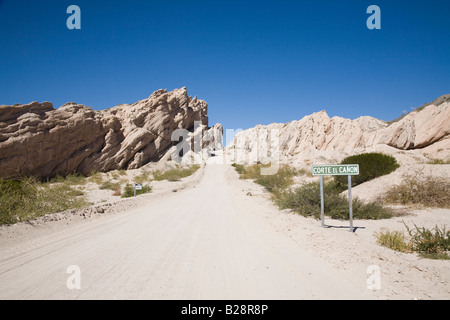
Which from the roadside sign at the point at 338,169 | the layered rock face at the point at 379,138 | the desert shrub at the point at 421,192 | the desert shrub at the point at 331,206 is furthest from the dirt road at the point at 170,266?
the layered rock face at the point at 379,138

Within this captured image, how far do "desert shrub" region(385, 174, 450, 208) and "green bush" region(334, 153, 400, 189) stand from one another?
7.20 feet

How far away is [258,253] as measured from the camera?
4672 millimetres

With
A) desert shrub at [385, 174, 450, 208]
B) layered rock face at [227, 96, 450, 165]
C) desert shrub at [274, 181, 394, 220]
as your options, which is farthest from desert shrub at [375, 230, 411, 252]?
layered rock face at [227, 96, 450, 165]

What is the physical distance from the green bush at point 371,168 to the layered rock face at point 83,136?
Result: 85.0 ft

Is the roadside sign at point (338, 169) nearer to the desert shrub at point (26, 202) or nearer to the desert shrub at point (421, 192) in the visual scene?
the desert shrub at point (421, 192)

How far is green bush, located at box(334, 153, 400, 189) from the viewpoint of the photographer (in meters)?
12.6

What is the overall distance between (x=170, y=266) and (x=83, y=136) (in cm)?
3362

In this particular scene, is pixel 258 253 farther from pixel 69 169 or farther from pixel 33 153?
pixel 69 169

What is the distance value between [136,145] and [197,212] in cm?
3105

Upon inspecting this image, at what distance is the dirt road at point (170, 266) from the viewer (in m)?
3.13

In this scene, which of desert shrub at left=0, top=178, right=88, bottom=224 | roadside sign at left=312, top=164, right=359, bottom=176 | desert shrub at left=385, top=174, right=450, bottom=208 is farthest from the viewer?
desert shrub at left=385, top=174, right=450, bottom=208

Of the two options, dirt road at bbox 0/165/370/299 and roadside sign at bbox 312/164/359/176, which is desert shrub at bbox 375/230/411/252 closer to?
roadside sign at bbox 312/164/359/176
